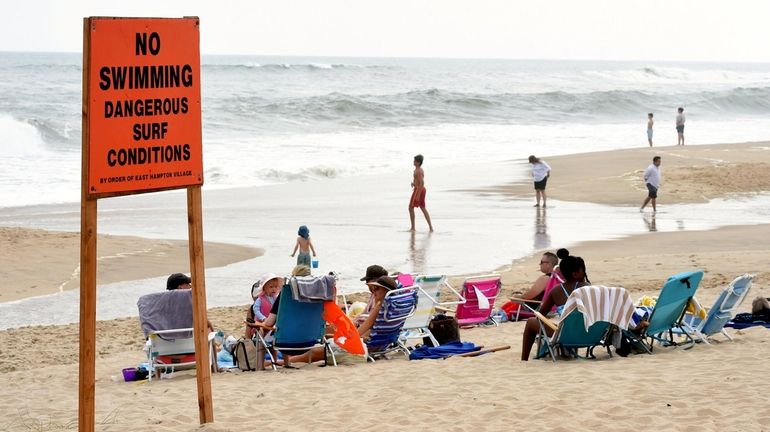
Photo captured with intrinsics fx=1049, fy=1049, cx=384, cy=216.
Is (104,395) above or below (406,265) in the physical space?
below

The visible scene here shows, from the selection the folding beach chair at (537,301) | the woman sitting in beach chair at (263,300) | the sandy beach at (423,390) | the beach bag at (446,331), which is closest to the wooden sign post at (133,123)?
the sandy beach at (423,390)

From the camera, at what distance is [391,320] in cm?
927

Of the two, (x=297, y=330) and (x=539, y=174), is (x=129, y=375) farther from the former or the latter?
(x=539, y=174)

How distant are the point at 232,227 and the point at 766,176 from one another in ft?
44.6

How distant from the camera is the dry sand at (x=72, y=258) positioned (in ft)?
45.2

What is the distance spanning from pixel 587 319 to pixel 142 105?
13.4 ft

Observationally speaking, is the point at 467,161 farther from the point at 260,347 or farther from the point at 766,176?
the point at 260,347

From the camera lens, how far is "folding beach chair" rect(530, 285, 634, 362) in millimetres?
8047

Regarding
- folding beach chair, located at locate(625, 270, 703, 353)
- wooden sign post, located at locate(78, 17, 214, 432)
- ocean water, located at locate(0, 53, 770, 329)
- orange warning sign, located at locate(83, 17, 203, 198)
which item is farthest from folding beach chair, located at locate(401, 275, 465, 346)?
orange warning sign, located at locate(83, 17, 203, 198)

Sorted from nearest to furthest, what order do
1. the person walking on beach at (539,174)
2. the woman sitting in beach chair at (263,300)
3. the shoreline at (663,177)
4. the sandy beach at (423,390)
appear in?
the sandy beach at (423,390) → the woman sitting in beach chair at (263,300) → the person walking on beach at (539,174) → the shoreline at (663,177)

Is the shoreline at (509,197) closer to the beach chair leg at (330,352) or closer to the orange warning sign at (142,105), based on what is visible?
the beach chair leg at (330,352)

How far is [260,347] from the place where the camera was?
29.7ft

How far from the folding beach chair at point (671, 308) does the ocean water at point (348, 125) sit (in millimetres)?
16829

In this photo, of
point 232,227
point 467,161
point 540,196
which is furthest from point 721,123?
point 232,227
